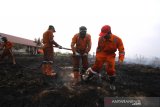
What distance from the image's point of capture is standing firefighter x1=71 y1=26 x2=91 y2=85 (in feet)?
26.1

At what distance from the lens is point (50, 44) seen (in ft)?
31.0

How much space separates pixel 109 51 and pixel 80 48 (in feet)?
4.82

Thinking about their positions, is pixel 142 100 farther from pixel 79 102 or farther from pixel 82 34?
pixel 82 34

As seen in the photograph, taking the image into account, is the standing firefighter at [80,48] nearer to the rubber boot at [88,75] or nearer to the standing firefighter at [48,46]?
the rubber boot at [88,75]

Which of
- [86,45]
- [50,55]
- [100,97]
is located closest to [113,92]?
[100,97]

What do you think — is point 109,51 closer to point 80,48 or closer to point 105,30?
point 105,30

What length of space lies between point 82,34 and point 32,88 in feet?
7.99

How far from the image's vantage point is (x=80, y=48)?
26.3 ft

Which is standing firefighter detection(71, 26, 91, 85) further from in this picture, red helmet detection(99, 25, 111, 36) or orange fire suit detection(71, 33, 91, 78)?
red helmet detection(99, 25, 111, 36)

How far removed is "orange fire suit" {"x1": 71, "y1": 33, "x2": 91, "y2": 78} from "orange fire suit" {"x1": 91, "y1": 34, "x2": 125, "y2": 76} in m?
1.17

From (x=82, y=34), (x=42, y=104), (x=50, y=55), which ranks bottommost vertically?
(x=42, y=104)

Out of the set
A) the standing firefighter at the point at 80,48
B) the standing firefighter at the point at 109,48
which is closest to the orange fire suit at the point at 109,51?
the standing firefighter at the point at 109,48

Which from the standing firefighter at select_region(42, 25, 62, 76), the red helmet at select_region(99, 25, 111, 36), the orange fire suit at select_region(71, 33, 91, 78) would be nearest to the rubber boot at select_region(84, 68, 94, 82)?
the orange fire suit at select_region(71, 33, 91, 78)

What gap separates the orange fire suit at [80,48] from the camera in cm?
796
